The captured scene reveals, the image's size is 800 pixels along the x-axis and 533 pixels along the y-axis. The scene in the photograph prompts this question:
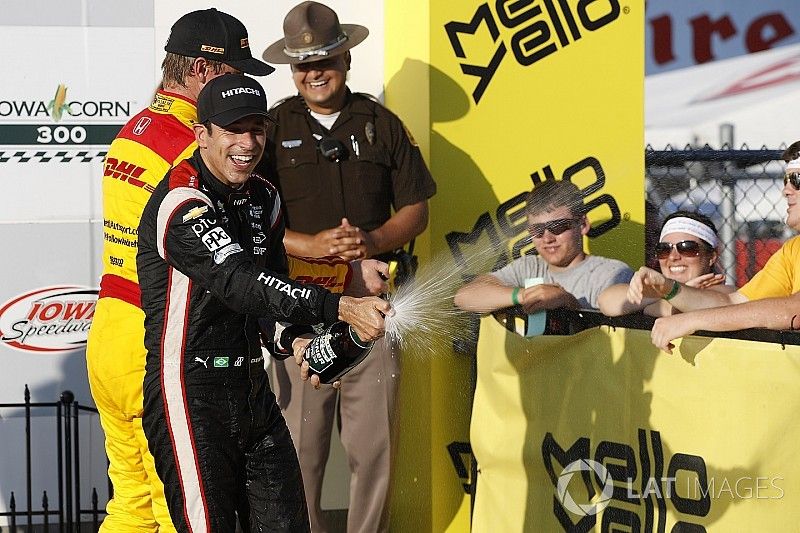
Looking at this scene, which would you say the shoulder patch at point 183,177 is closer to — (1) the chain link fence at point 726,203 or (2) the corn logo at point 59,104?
(2) the corn logo at point 59,104

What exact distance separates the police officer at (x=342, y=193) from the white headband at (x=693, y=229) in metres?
1.18

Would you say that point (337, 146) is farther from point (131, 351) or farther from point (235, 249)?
point (235, 249)

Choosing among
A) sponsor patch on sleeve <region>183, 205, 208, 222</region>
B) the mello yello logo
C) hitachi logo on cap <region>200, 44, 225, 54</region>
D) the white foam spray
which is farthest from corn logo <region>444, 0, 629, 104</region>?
sponsor patch on sleeve <region>183, 205, 208, 222</region>

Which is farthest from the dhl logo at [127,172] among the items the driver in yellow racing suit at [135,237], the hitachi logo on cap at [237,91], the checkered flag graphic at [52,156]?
the checkered flag graphic at [52,156]

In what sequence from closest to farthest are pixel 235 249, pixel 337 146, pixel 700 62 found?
1. pixel 235 249
2. pixel 337 146
3. pixel 700 62

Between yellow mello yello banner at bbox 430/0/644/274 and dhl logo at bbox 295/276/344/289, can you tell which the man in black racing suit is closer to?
dhl logo at bbox 295/276/344/289

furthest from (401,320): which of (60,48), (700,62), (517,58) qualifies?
(700,62)

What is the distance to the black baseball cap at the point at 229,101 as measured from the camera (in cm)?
394

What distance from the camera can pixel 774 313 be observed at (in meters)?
4.23

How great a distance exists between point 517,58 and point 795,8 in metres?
9.85

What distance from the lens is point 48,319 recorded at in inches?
252

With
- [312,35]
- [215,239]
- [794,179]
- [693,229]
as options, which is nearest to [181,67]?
[215,239]

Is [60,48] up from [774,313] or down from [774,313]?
up

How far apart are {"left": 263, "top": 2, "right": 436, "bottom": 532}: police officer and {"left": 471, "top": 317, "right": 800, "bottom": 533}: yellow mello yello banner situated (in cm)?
62
